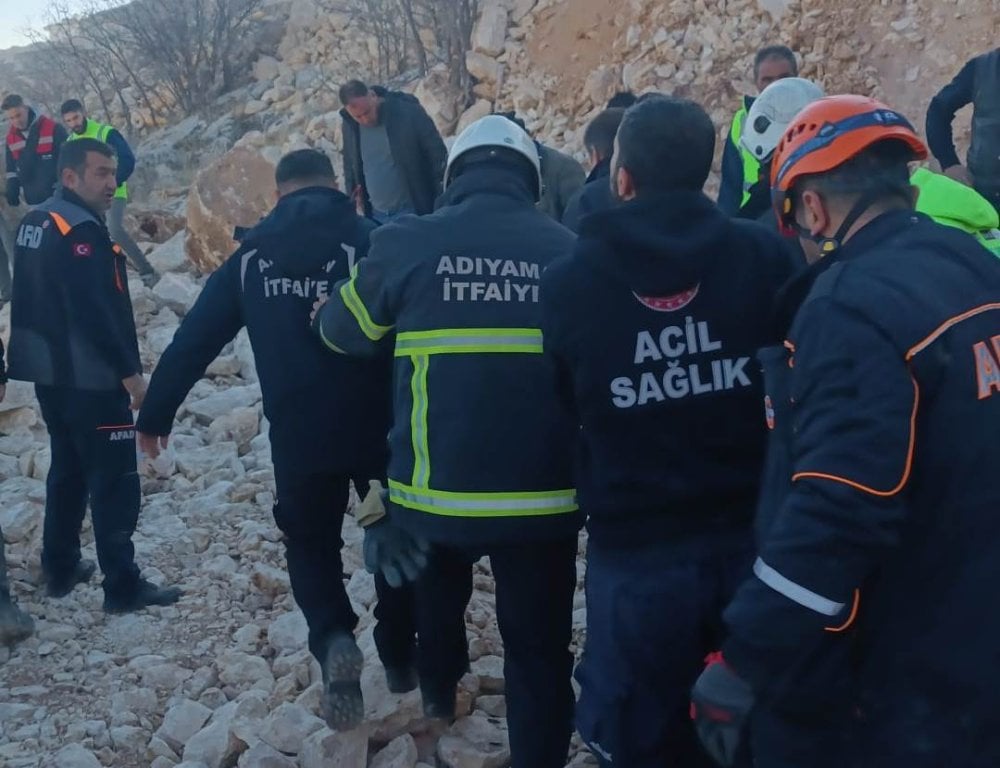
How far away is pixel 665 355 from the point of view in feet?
7.64

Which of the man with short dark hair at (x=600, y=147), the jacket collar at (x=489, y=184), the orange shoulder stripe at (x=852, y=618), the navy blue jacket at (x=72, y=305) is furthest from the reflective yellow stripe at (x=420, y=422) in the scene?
the navy blue jacket at (x=72, y=305)

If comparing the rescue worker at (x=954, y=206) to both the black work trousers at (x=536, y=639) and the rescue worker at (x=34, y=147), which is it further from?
the rescue worker at (x=34, y=147)

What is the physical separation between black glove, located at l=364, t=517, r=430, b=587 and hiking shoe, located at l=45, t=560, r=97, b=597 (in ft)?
7.89

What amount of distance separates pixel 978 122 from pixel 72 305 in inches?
163

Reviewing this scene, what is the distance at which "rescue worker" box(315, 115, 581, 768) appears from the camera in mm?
2764

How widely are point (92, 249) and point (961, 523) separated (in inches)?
146

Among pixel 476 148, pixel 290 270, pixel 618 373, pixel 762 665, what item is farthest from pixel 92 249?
pixel 762 665

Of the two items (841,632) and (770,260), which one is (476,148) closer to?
(770,260)

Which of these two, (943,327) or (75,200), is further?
(75,200)

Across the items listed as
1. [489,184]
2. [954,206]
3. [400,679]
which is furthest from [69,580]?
[954,206]

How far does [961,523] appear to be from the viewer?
1.80m

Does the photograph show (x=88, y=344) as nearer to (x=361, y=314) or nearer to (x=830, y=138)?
(x=361, y=314)

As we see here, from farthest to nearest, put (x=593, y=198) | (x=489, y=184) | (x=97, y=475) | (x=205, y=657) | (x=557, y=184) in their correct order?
(x=557, y=184), (x=97, y=475), (x=205, y=657), (x=593, y=198), (x=489, y=184)

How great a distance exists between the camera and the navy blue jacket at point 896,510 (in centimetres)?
175
